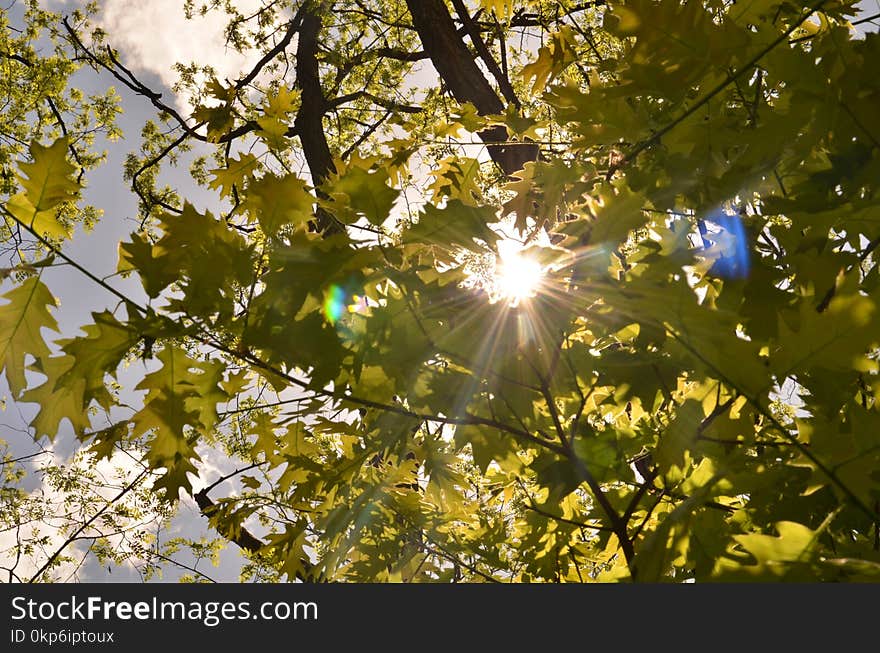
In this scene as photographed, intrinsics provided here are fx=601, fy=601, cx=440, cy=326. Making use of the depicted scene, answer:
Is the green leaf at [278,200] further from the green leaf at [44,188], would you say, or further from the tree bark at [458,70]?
the tree bark at [458,70]

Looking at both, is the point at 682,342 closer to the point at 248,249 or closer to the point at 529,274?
the point at 529,274

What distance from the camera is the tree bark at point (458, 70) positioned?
366 centimetres

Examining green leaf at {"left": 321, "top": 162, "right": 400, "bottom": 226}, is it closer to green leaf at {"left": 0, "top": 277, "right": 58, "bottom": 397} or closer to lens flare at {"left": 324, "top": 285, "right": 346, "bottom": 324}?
lens flare at {"left": 324, "top": 285, "right": 346, "bottom": 324}

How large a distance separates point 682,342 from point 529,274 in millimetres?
244

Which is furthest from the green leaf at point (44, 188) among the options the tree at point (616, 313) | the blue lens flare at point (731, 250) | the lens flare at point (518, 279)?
the blue lens flare at point (731, 250)

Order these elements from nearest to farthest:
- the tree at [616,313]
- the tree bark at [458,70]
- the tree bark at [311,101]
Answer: the tree at [616,313]
the tree bark at [458,70]
the tree bark at [311,101]

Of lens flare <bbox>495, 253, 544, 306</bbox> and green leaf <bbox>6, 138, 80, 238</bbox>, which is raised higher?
green leaf <bbox>6, 138, 80, 238</bbox>

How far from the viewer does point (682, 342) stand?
84cm

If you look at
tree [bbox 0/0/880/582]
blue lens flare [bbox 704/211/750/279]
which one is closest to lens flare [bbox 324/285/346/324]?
tree [bbox 0/0/880/582]

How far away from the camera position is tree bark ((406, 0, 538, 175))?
3.66 meters

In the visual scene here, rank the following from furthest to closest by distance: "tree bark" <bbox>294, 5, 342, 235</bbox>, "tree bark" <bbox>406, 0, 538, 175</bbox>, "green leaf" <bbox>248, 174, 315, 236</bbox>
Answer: "tree bark" <bbox>294, 5, 342, 235</bbox>
"tree bark" <bbox>406, 0, 538, 175</bbox>
"green leaf" <bbox>248, 174, 315, 236</bbox>

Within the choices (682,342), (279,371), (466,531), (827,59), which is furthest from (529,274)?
(466,531)

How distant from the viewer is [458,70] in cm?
382

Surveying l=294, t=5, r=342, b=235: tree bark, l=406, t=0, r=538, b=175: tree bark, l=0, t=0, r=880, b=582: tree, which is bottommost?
l=0, t=0, r=880, b=582: tree
